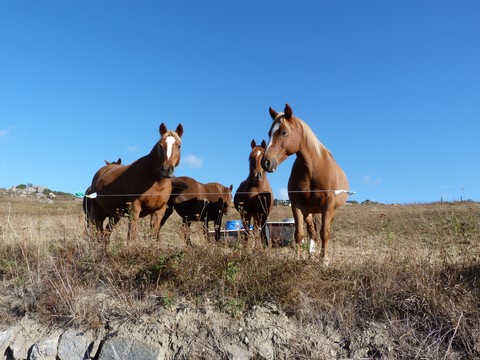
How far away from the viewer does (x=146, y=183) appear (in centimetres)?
782

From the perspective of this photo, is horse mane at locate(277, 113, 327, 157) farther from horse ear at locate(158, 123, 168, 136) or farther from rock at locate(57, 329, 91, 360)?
rock at locate(57, 329, 91, 360)

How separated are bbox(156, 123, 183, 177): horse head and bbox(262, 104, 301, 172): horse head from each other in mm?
1955

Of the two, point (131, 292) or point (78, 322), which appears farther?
point (131, 292)

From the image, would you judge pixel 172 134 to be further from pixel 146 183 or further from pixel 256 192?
pixel 256 192

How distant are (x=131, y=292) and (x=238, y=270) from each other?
4.52 feet

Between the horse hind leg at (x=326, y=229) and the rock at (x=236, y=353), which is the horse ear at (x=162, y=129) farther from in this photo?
the rock at (x=236, y=353)

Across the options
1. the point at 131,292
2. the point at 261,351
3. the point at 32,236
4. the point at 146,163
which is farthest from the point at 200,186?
the point at 261,351

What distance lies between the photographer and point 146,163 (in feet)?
26.2

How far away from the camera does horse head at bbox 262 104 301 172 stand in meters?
6.19

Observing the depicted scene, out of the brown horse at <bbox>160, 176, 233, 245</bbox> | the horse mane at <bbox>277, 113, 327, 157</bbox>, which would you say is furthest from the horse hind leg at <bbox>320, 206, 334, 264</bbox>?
the brown horse at <bbox>160, 176, 233, 245</bbox>

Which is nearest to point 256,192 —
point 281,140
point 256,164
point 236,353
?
point 256,164

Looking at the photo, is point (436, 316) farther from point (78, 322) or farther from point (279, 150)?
point (78, 322)

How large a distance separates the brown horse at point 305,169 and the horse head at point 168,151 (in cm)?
189

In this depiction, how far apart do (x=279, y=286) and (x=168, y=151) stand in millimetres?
3547
